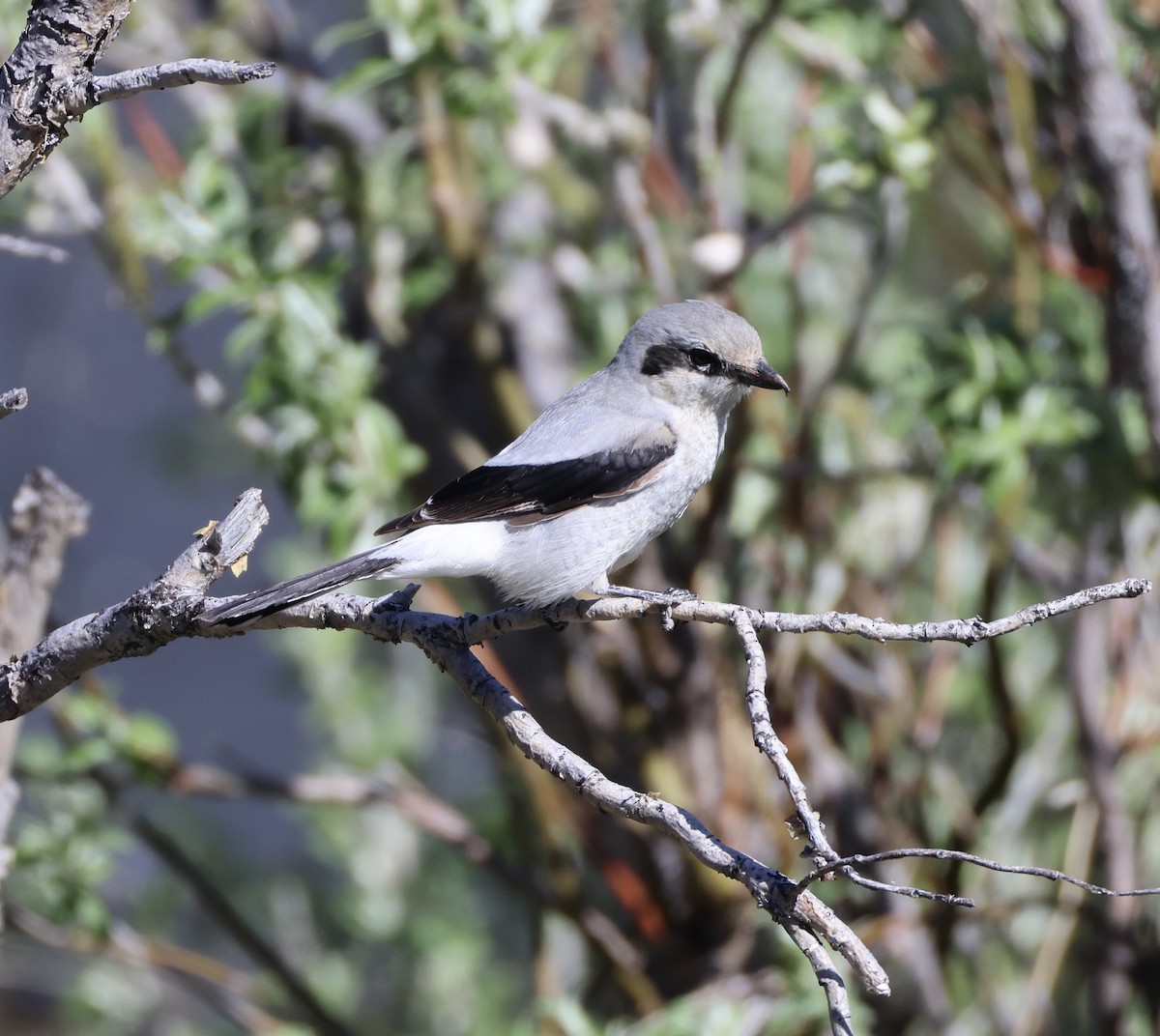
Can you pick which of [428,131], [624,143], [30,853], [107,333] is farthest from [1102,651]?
[107,333]

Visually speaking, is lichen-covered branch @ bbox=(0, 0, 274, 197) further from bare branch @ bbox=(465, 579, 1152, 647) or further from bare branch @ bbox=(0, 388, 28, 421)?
bare branch @ bbox=(465, 579, 1152, 647)

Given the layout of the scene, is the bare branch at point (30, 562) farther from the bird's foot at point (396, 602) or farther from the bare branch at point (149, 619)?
the bird's foot at point (396, 602)

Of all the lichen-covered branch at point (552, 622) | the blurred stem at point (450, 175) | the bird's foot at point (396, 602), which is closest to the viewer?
the lichen-covered branch at point (552, 622)

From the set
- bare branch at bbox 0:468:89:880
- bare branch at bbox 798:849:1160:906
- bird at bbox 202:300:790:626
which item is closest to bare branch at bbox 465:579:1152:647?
bare branch at bbox 798:849:1160:906

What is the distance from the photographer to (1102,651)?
3738 millimetres

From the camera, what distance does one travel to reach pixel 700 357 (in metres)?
2.96

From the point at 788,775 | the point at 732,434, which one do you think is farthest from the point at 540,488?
the point at 788,775

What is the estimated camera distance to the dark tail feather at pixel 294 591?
2002 millimetres

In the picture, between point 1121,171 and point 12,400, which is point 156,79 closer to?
point 12,400

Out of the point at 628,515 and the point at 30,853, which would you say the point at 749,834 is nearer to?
the point at 628,515

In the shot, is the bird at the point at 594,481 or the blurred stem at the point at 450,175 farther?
the blurred stem at the point at 450,175

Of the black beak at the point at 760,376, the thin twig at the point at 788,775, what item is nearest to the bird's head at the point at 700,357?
the black beak at the point at 760,376

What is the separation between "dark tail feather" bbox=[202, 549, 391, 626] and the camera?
200 cm

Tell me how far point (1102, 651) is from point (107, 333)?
6763 millimetres
